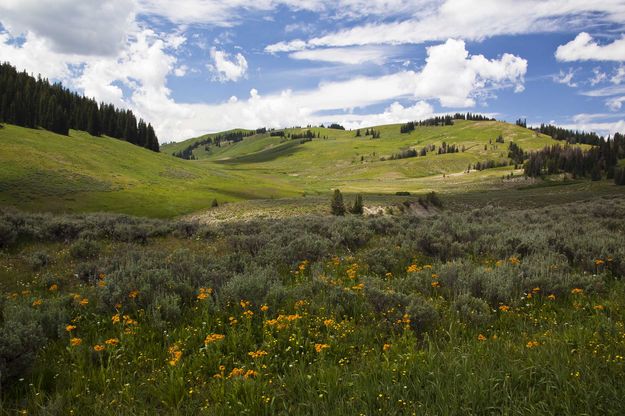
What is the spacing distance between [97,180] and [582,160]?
16110cm

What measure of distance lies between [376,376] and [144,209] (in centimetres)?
7057

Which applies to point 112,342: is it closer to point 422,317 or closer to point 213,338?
point 213,338

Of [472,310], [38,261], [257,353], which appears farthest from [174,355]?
[38,261]

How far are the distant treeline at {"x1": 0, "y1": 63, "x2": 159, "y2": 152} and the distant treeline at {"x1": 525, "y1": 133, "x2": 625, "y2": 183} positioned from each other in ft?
521

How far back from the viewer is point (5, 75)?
118 meters

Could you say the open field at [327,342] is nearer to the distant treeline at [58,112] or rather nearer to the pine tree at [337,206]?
the pine tree at [337,206]

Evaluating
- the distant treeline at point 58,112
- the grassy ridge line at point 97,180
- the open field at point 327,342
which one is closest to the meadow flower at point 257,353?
the open field at point 327,342

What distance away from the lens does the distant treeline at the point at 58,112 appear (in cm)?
10981

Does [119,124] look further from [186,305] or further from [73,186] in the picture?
[186,305]

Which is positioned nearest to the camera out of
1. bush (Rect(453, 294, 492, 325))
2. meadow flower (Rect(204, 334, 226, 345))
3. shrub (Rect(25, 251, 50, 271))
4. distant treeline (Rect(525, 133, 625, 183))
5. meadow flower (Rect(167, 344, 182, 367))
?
meadow flower (Rect(167, 344, 182, 367))

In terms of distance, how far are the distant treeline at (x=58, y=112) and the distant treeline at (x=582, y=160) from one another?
15880 cm

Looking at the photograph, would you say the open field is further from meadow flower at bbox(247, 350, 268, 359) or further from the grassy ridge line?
→ the grassy ridge line

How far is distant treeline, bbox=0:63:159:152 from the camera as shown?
360ft

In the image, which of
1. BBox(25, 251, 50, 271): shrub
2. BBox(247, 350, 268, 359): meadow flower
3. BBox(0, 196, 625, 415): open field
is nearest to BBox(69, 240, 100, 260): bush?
BBox(25, 251, 50, 271): shrub
